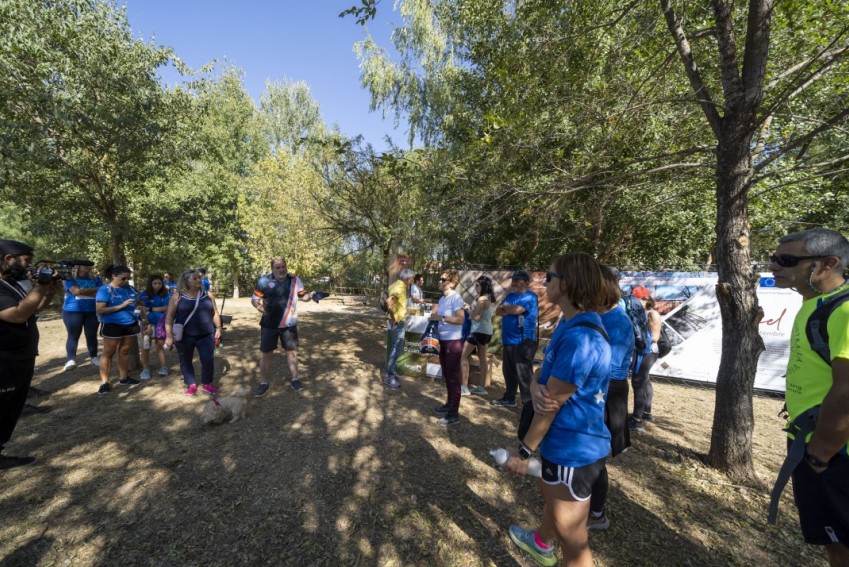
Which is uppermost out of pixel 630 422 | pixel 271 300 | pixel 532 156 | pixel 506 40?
pixel 506 40

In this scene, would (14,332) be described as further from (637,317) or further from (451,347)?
(637,317)

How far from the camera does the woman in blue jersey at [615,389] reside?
2547mm

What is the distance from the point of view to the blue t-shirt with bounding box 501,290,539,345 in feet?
14.3

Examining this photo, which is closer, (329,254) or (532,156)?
(532,156)

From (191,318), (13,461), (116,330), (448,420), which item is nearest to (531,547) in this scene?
(448,420)

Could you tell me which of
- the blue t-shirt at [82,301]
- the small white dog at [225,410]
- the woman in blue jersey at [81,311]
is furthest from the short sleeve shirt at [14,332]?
the blue t-shirt at [82,301]

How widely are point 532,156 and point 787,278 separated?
12.6 ft

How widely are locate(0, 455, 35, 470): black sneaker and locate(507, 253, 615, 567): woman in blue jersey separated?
432cm

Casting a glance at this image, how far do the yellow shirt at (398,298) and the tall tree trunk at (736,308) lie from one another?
3.84 metres

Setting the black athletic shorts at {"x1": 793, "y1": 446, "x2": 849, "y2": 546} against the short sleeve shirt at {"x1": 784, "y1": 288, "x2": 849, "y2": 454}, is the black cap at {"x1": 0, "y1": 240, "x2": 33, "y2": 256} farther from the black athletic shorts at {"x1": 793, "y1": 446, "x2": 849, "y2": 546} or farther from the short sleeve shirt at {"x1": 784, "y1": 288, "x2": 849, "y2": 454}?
the black athletic shorts at {"x1": 793, "y1": 446, "x2": 849, "y2": 546}

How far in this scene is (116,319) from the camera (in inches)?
200

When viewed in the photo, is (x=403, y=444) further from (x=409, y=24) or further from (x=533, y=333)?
(x=409, y=24)

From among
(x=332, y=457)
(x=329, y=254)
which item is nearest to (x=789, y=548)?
(x=332, y=457)

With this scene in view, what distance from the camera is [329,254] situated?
1368cm
